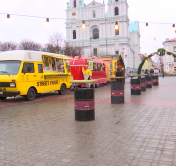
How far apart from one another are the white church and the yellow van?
2348 inches

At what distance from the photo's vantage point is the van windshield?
1234cm

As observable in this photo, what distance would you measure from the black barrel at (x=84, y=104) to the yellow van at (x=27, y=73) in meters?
5.78

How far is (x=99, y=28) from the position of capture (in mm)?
77250

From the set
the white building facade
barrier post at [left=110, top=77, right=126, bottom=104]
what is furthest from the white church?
barrier post at [left=110, top=77, right=126, bottom=104]

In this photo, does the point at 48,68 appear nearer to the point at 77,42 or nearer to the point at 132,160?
the point at 132,160

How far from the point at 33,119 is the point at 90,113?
81.1 inches

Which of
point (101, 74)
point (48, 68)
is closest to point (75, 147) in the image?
point (48, 68)

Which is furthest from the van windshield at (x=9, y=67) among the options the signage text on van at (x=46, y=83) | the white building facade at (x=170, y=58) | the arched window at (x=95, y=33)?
the arched window at (x=95, y=33)

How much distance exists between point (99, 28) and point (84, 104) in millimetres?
72779

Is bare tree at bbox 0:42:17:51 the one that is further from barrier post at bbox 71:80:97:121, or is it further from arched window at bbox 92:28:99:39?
barrier post at bbox 71:80:97:121

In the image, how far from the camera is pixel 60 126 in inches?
265

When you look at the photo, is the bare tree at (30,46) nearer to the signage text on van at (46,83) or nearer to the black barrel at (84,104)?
the signage text on van at (46,83)

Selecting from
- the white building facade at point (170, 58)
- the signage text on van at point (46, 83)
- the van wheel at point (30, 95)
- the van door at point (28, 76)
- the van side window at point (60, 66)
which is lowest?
the van wheel at point (30, 95)

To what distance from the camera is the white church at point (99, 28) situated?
246ft
